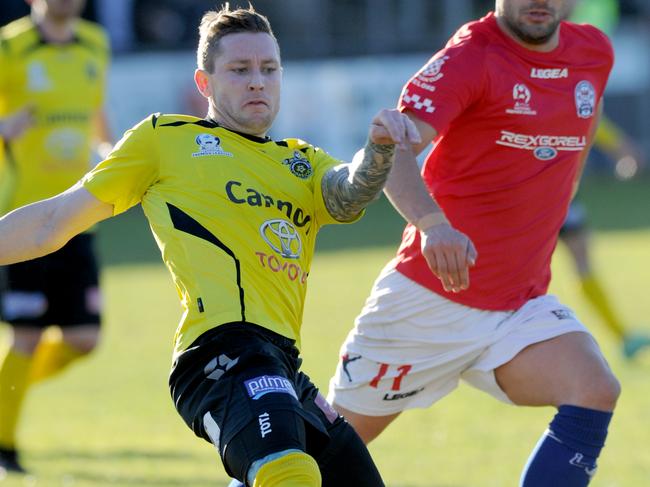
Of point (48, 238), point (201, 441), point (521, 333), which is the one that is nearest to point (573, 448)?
point (521, 333)

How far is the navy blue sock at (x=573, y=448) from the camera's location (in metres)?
4.68

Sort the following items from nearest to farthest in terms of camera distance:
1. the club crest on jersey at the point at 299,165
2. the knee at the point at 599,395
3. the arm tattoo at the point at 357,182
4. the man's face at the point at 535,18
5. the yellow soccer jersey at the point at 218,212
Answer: the arm tattoo at the point at 357,182, the yellow soccer jersey at the point at 218,212, the club crest on jersey at the point at 299,165, the knee at the point at 599,395, the man's face at the point at 535,18

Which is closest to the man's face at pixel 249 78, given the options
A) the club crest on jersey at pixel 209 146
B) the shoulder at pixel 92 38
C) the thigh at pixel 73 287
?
the club crest on jersey at pixel 209 146

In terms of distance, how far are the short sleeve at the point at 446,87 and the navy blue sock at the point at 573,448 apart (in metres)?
1.11

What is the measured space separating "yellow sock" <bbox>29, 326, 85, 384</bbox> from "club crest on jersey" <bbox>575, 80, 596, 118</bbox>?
3557 mm

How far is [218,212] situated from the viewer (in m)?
4.28

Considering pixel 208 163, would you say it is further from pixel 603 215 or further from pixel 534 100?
pixel 603 215

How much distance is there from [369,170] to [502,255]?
1125mm

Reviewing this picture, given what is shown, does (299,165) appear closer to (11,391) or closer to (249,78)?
(249,78)

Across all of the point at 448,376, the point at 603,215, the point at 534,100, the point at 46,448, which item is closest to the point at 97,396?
the point at 46,448

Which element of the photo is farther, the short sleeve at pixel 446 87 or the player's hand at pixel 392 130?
the short sleeve at pixel 446 87

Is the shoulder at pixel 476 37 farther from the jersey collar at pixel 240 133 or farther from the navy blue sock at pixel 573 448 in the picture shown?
the navy blue sock at pixel 573 448

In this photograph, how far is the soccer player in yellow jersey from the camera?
13.4 ft

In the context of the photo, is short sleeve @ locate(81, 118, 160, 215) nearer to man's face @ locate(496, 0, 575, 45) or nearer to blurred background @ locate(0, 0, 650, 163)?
man's face @ locate(496, 0, 575, 45)
